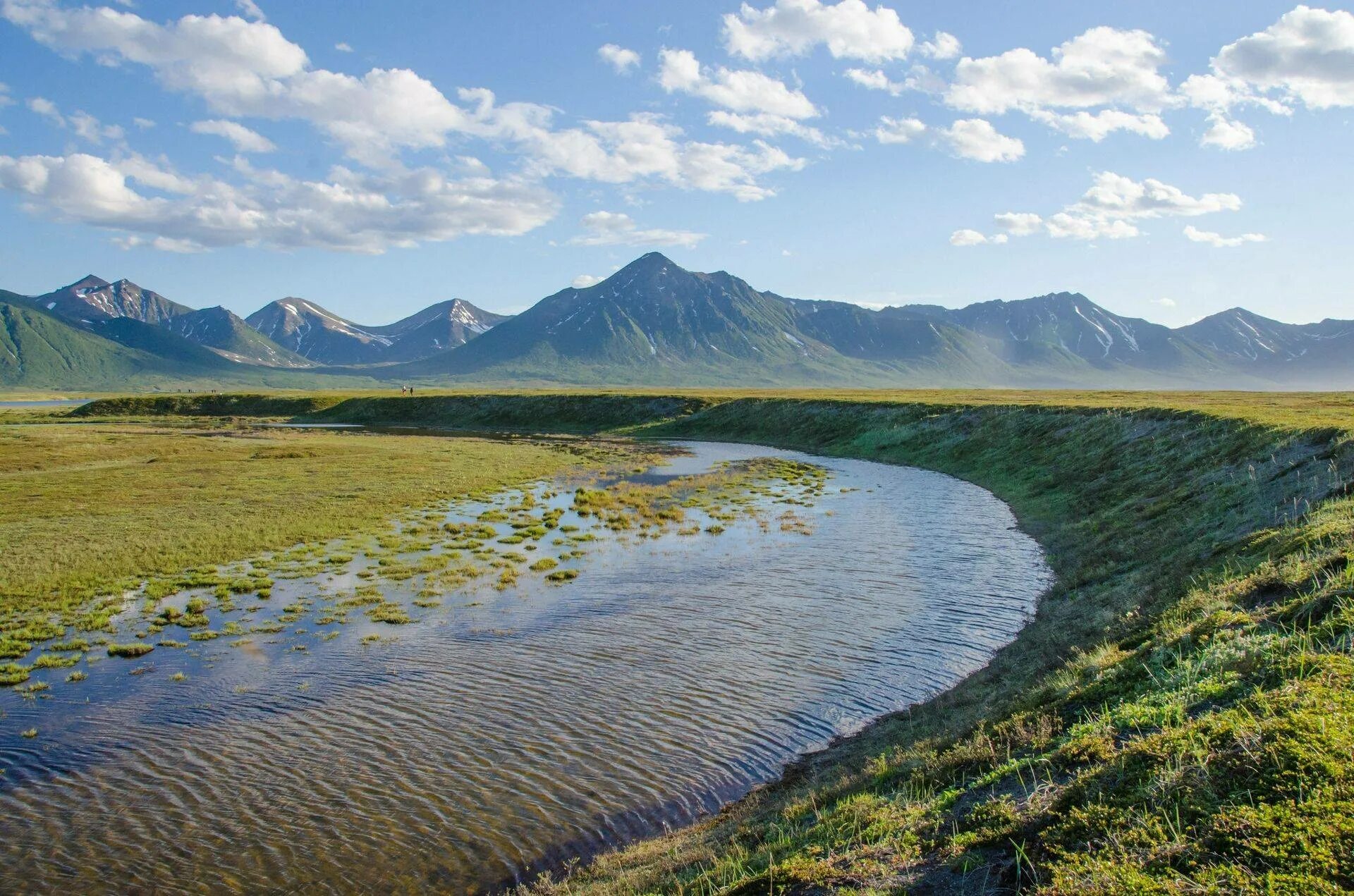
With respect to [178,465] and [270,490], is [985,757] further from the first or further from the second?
[178,465]

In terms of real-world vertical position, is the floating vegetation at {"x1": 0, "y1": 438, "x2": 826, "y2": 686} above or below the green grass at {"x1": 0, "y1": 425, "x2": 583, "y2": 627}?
below

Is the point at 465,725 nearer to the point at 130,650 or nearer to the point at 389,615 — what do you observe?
the point at 389,615

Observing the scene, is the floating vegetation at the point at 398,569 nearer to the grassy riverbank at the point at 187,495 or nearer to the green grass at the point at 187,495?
the green grass at the point at 187,495

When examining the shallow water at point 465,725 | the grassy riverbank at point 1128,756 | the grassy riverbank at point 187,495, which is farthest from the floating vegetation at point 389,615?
the grassy riverbank at point 1128,756

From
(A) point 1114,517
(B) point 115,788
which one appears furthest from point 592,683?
(A) point 1114,517

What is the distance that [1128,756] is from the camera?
9.26 meters

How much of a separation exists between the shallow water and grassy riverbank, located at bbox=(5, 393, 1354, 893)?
1.56 metres

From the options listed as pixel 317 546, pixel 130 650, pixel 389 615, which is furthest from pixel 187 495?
pixel 389 615

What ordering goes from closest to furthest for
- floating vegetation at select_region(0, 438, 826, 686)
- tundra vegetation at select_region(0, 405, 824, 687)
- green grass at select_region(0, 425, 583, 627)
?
floating vegetation at select_region(0, 438, 826, 686)
tundra vegetation at select_region(0, 405, 824, 687)
green grass at select_region(0, 425, 583, 627)

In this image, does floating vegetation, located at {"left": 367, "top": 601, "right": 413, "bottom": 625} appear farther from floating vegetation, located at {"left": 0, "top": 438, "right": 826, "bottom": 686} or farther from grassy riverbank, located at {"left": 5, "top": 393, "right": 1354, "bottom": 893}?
grassy riverbank, located at {"left": 5, "top": 393, "right": 1354, "bottom": 893}

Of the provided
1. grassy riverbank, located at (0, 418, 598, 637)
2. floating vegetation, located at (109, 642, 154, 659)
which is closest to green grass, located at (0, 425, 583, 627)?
grassy riverbank, located at (0, 418, 598, 637)

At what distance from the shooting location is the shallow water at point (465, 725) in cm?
1296

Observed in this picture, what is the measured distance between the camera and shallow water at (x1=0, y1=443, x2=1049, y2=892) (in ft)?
42.5

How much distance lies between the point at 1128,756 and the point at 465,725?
13.8 m
